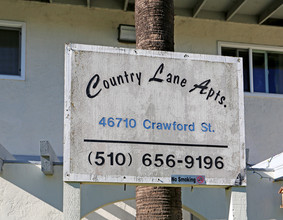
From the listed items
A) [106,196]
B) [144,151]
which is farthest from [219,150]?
[106,196]

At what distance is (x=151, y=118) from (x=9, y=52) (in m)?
7.89

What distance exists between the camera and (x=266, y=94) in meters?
14.9

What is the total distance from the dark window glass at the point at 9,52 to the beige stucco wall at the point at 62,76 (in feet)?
0.84

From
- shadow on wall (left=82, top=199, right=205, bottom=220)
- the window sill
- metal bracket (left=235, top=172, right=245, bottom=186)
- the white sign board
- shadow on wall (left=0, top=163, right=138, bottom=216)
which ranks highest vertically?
the window sill

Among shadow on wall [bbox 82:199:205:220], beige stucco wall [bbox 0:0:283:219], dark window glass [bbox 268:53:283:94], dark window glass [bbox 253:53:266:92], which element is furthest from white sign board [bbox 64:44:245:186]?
dark window glass [bbox 268:53:283:94]

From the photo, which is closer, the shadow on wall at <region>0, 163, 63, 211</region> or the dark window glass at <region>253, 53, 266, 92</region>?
the shadow on wall at <region>0, 163, 63, 211</region>

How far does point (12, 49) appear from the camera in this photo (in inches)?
542

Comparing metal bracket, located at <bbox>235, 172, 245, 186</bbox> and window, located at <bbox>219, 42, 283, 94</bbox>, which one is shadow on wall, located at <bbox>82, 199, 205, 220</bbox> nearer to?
window, located at <bbox>219, 42, 283, 94</bbox>

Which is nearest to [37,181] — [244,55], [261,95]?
[261,95]

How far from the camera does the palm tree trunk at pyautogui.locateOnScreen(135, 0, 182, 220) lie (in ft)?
25.4

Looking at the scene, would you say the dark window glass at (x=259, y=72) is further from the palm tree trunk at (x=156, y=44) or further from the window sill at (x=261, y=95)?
the palm tree trunk at (x=156, y=44)

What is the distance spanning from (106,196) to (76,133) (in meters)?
5.05

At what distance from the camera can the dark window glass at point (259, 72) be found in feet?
49.2

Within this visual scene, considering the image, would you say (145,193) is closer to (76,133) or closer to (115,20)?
(76,133)
